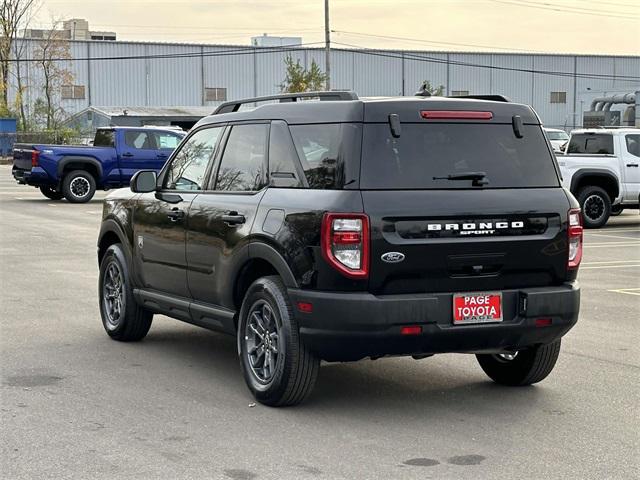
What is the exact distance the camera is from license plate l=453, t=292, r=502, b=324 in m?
6.56

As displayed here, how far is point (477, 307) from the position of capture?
A: 662 cm

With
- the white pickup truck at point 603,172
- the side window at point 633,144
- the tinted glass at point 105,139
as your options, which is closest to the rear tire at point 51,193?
the tinted glass at point 105,139

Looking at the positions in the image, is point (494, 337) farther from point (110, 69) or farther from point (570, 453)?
point (110, 69)

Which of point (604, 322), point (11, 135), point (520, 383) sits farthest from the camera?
point (11, 135)

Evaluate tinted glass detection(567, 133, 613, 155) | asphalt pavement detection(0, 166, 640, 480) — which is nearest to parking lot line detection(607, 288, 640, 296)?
asphalt pavement detection(0, 166, 640, 480)

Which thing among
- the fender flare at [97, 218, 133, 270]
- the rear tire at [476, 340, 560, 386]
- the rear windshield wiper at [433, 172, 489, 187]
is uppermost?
the rear windshield wiper at [433, 172, 489, 187]

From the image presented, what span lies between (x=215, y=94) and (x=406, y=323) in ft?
237

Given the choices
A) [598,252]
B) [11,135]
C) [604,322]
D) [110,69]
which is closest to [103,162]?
[598,252]

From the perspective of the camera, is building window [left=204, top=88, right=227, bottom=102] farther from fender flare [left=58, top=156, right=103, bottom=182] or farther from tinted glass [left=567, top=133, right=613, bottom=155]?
tinted glass [left=567, top=133, right=613, bottom=155]

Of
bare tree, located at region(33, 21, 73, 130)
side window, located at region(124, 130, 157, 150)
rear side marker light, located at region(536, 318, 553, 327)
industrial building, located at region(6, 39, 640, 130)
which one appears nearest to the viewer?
rear side marker light, located at region(536, 318, 553, 327)

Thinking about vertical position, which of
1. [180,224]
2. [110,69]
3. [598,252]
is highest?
[110,69]

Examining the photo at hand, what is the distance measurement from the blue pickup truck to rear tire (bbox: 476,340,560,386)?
21280 millimetres

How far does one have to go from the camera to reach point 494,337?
6.66 m

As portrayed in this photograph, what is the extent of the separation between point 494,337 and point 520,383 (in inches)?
41.1
